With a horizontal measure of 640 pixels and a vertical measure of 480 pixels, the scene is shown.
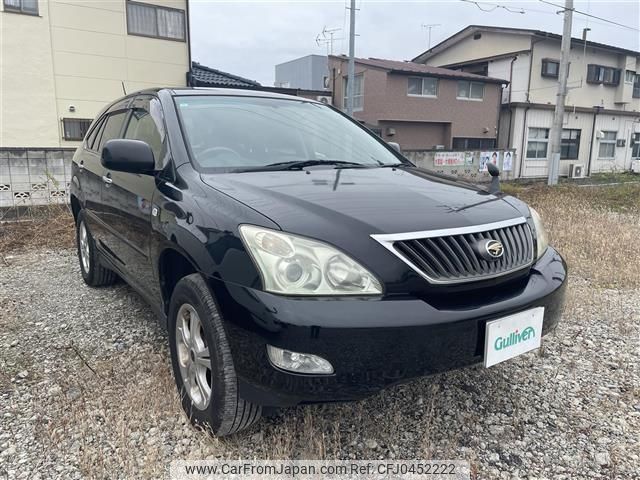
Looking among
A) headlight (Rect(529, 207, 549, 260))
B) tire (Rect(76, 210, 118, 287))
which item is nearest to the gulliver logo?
headlight (Rect(529, 207, 549, 260))

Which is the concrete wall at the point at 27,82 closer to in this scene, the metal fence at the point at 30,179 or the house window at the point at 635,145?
the metal fence at the point at 30,179

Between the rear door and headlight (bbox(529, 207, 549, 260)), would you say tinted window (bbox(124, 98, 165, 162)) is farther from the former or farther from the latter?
headlight (bbox(529, 207, 549, 260))

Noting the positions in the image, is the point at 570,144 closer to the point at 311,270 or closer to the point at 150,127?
the point at 150,127

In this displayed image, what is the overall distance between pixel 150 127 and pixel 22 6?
517 inches

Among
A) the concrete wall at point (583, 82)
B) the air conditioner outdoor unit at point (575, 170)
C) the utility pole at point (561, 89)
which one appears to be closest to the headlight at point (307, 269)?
the utility pole at point (561, 89)

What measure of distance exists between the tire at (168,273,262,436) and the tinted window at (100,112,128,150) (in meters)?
1.80

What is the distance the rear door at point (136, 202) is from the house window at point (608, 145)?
27.0 m

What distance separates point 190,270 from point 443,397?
4.57ft

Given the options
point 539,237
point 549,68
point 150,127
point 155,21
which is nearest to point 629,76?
point 549,68

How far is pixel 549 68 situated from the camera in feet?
74.5

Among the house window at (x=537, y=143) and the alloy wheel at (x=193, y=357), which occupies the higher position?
the house window at (x=537, y=143)

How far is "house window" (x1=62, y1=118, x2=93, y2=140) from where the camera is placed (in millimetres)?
13719

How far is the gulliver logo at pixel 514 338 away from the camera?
182 centimetres

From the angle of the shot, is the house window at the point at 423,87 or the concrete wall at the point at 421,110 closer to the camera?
the concrete wall at the point at 421,110
